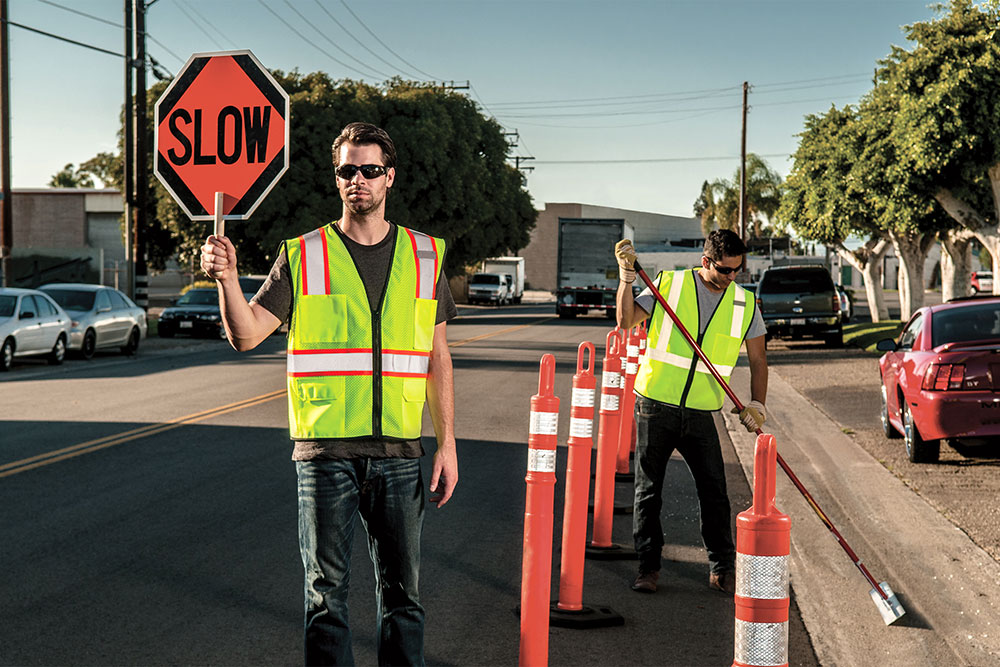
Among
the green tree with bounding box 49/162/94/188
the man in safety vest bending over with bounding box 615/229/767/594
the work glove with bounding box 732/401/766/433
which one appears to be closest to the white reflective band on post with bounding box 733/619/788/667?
the work glove with bounding box 732/401/766/433

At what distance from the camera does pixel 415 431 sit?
Answer: 12.6 feet

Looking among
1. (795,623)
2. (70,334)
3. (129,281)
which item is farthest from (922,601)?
(129,281)

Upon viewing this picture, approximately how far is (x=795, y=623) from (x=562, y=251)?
39.1m

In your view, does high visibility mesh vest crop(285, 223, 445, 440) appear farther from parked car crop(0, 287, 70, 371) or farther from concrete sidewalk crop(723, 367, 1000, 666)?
parked car crop(0, 287, 70, 371)

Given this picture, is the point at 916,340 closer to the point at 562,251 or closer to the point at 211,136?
the point at 211,136

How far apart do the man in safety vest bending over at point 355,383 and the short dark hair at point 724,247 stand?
2885mm

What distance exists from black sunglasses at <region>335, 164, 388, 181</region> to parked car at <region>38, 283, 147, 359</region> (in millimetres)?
20403

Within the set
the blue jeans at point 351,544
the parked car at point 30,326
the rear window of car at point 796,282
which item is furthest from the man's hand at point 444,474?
the rear window of car at point 796,282

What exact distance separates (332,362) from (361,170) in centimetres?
63

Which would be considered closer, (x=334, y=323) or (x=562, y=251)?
(x=334, y=323)

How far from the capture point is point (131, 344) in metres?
24.9

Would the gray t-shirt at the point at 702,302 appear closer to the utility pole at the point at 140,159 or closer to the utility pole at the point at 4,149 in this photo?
the utility pole at the point at 4,149

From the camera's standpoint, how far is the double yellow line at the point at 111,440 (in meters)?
9.96

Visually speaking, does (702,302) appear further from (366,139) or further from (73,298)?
(73,298)
